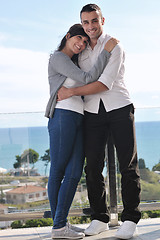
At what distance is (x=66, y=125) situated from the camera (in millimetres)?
2363

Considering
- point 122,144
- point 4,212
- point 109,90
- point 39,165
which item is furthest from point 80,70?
point 4,212

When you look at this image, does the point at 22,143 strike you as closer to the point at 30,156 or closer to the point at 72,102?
the point at 30,156

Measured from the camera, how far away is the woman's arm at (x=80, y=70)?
2.35 meters

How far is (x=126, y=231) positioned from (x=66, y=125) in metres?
0.71

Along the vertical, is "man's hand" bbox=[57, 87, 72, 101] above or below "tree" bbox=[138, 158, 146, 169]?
above

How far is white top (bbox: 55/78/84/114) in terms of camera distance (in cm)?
239

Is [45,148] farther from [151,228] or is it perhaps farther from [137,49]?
[137,49]

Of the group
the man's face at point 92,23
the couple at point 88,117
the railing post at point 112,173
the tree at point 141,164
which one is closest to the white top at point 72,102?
the couple at point 88,117

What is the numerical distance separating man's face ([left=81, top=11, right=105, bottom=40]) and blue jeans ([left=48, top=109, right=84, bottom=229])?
0.48 m

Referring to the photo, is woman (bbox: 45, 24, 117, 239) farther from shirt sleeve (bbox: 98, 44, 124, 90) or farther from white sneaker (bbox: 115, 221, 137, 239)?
white sneaker (bbox: 115, 221, 137, 239)

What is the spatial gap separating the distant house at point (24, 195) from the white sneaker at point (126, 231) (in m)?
0.70

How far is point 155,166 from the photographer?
2.98 metres

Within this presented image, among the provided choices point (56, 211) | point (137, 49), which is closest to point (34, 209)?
point (56, 211)

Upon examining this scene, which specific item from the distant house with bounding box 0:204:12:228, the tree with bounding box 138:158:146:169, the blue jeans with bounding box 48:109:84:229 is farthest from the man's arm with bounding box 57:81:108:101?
the distant house with bounding box 0:204:12:228
